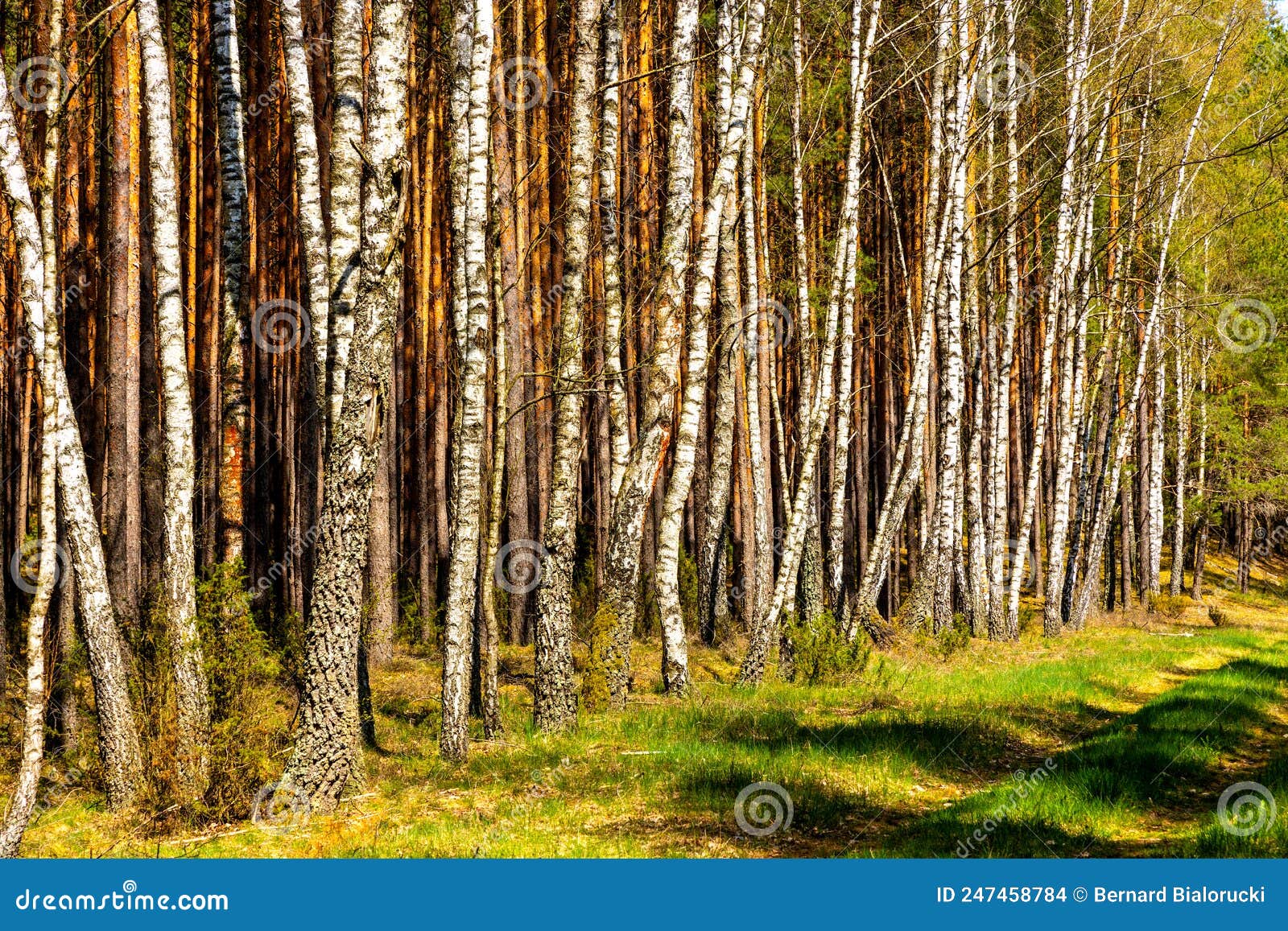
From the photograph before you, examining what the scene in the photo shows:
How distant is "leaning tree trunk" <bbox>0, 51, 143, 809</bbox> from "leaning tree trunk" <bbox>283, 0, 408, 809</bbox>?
1340 mm

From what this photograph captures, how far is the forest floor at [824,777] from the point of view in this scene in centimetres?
669

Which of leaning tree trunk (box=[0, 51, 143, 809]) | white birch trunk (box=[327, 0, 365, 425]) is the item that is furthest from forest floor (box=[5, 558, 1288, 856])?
white birch trunk (box=[327, 0, 365, 425])

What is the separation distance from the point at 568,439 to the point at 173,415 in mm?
3294

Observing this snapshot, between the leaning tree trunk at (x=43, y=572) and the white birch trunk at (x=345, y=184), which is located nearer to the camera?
the leaning tree trunk at (x=43, y=572)

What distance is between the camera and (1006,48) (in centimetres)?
1703

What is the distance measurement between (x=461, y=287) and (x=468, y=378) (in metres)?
2.69

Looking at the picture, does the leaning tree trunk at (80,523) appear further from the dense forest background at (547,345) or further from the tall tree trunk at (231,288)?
the tall tree trunk at (231,288)

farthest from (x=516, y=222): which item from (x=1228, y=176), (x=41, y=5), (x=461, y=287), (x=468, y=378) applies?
(x=1228, y=176)

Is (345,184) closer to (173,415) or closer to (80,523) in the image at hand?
(173,415)

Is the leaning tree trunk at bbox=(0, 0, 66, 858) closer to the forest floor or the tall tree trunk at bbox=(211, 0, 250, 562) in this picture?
the forest floor

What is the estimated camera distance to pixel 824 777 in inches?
326

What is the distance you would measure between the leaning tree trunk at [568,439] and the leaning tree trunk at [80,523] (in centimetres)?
333

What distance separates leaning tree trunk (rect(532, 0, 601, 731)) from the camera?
383 inches

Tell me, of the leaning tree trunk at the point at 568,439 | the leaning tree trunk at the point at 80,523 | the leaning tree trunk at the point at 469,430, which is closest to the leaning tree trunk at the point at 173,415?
the leaning tree trunk at the point at 80,523
